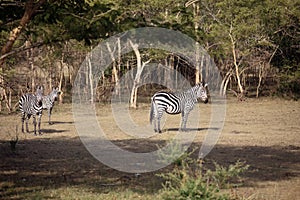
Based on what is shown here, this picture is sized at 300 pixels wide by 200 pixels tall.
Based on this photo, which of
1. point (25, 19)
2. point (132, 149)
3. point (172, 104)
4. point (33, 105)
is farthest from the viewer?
point (172, 104)

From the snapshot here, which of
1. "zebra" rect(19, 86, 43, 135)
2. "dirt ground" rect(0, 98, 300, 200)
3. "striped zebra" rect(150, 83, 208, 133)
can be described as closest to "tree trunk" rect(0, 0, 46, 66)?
"dirt ground" rect(0, 98, 300, 200)

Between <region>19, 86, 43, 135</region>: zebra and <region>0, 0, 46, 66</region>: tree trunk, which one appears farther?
<region>19, 86, 43, 135</region>: zebra

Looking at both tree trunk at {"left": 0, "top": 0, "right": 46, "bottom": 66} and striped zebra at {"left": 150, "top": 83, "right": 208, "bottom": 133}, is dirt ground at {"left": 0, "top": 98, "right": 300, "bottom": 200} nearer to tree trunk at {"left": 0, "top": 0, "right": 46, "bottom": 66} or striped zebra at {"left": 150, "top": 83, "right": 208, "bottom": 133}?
striped zebra at {"left": 150, "top": 83, "right": 208, "bottom": 133}

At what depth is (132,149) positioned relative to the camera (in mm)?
15148

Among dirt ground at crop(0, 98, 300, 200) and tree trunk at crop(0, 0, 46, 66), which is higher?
tree trunk at crop(0, 0, 46, 66)

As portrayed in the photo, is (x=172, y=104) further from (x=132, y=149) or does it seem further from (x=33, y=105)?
(x=132, y=149)

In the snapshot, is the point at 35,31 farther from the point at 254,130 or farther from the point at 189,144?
the point at 254,130

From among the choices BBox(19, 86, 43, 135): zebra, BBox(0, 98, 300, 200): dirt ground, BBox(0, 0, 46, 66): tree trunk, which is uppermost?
BBox(0, 0, 46, 66): tree trunk

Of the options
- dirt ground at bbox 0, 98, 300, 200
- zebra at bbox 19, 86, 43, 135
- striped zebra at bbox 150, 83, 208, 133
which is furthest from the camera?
striped zebra at bbox 150, 83, 208, 133

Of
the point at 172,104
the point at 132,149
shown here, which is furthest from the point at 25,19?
the point at 172,104

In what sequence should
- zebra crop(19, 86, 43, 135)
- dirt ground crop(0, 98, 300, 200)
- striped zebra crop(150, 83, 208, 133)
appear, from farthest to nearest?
striped zebra crop(150, 83, 208, 133) < zebra crop(19, 86, 43, 135) < dirt ground crop(0, 98, 300, 200)

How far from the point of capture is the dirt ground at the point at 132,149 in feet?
32.7

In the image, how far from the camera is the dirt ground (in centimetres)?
997

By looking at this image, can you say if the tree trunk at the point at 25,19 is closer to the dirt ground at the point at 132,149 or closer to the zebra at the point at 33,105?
the dirt ground at the point at 132,149
